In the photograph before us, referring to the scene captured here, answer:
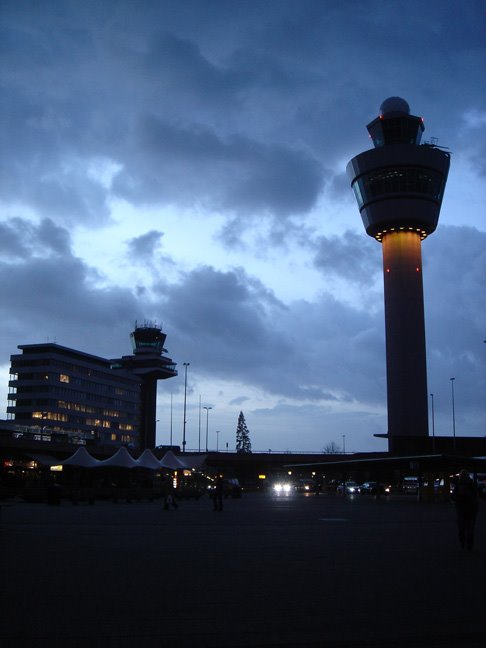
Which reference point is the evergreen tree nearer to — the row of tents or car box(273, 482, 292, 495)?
car box(273, 482, 292, 495)

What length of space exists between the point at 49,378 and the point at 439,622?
443 feet

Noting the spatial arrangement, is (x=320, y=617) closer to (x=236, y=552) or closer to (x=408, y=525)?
(x=236, y=552)

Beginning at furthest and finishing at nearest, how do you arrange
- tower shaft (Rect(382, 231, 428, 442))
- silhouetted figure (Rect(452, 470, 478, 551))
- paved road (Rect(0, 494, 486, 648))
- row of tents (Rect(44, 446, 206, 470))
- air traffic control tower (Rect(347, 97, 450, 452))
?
air traffic control tower (Rect(347, 97, 450, 452)) < tower shaft (Rect(382, 231, 428, 442)) < row of tents (Rect(44, 446, 206, 470)) < silhouetted figure (Rect(452, 470, 478, 551)) < paved road (Rect(0, 494, 486, 648))

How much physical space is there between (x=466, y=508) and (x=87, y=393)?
13859 centimetres

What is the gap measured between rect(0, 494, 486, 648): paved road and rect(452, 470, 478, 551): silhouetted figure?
366 millimetres

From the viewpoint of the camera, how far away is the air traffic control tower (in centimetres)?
9700

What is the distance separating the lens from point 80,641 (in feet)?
22.4

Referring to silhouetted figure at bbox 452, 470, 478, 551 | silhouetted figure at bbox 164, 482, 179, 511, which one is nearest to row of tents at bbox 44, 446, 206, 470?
silhouetted figure at bbox 164, 482, 179, 511

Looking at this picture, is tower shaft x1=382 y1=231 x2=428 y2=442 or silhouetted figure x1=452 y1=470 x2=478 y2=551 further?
tower shaft x1=382 y1=231 x2=428 y2=442

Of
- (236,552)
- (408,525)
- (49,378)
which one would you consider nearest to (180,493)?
(408,525)

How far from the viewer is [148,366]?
6924 inches

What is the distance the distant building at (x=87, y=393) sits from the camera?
136 m

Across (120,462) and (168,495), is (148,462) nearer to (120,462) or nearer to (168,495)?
(120,462)

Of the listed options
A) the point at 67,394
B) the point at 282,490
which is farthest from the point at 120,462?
the point at 67,394
